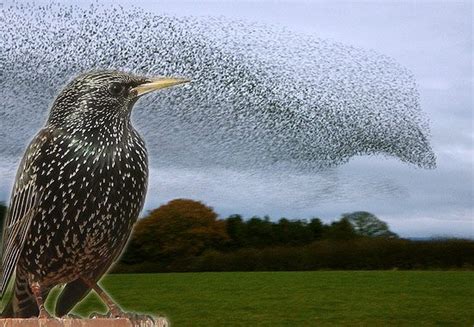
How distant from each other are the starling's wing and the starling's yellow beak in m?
0.39

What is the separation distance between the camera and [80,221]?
294cm

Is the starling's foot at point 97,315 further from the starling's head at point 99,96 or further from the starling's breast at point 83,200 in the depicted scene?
the starling's head at point 99,96

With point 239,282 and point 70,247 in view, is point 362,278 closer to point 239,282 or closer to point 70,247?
point 239,282

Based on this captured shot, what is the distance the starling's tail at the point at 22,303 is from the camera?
10.3ft

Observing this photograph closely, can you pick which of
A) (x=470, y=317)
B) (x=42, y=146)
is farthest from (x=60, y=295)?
(x=470, y=317)

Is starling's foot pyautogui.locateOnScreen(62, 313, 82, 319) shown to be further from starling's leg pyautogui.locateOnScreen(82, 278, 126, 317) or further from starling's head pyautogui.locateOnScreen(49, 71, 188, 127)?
starling's head pyautogui.locateOnScreen(49, 71, 188, 127)

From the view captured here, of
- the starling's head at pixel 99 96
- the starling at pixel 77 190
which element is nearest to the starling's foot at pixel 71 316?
the starling at pixel 77 190

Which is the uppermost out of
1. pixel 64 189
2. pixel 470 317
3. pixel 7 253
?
pixel 64 189

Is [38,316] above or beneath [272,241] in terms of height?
beneath

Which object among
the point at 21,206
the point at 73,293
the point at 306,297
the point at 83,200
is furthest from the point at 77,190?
the point at 306,297

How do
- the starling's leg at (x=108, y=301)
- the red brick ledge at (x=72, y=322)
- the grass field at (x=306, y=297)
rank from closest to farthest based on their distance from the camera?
1. the red brick ledge at (x=72, y=322)
2. the starling's leg at (x=108, y=301)
3. the grass field at (x=306, y=297)

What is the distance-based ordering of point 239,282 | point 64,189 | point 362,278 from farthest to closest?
point 362,278, point 239,282, point 64,189

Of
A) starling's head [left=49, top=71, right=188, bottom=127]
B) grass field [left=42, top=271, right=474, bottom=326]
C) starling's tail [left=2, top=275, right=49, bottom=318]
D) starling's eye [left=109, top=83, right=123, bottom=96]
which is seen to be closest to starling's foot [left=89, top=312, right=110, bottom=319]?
starling's tail [left=2, top=275, right=49, bottom=318]

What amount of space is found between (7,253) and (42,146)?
18.6 inches
